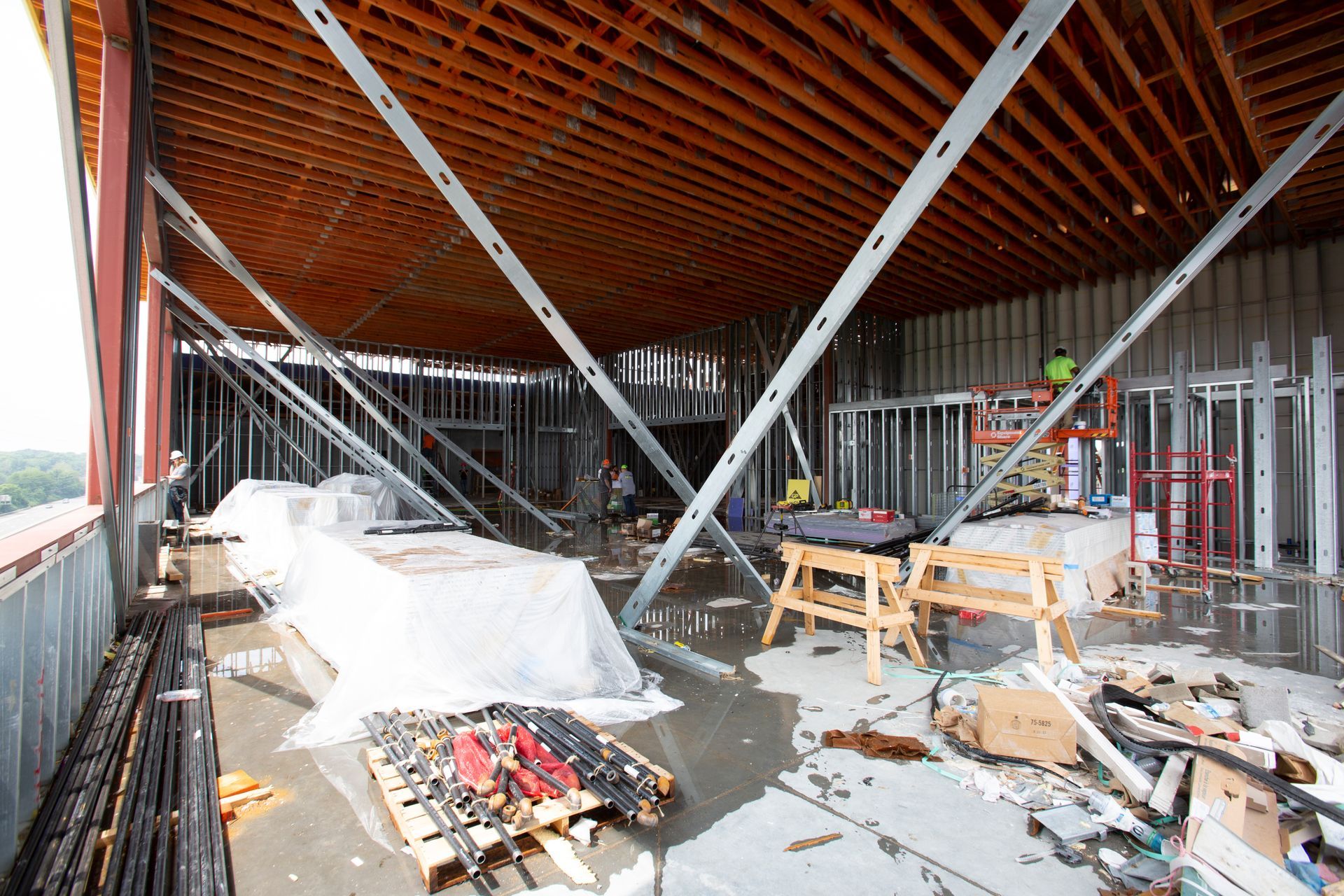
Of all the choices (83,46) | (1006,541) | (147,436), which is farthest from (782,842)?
(147,436)

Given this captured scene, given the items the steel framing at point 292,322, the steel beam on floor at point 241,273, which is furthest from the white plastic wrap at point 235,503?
the steel beam on floor at point 241,273

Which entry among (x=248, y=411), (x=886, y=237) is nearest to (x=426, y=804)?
(x=886, y=237)

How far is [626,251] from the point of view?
38.9 feet

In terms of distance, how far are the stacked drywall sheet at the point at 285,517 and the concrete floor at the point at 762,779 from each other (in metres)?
3.36

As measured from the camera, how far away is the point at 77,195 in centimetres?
372

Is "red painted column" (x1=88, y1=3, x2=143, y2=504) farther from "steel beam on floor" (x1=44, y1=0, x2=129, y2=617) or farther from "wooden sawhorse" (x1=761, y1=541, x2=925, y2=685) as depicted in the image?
"wooden sawhorse" (x1=761, y1=541, x2=925, y2=685)

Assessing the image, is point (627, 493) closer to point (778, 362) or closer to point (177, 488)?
point (778, 362)

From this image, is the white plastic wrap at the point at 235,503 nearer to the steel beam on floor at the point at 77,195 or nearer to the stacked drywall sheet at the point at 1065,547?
the steel beam on floor at the point at 77,195

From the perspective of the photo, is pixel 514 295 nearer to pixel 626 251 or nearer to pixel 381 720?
pixel 626 251

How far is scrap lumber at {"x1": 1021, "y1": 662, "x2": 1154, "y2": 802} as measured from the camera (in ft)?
10.6

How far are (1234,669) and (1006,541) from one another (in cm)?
250

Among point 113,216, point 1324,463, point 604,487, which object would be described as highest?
point 113,216

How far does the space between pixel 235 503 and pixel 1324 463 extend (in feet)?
63.3

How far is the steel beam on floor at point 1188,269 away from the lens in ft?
18.8
